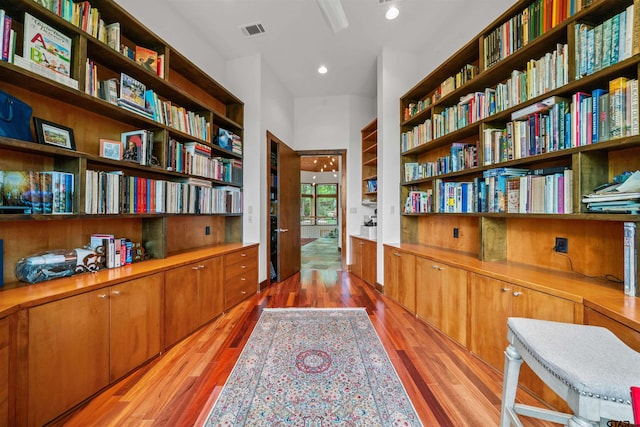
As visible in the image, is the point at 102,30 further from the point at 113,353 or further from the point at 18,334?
the point at 113,353

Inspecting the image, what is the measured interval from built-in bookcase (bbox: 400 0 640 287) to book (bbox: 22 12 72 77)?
3.18 m

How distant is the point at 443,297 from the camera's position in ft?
7.62

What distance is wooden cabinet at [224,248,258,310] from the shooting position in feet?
9.25

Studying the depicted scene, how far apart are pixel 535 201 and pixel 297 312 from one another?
247cm

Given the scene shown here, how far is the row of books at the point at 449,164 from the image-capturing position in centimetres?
242

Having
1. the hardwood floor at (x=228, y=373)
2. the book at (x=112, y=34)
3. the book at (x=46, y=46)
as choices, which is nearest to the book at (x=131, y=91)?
the book at (x=112, y=34)

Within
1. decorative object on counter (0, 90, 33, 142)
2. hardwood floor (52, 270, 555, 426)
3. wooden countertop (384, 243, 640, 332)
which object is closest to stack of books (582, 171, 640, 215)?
wooden countertop (384, 243, 640, 332)

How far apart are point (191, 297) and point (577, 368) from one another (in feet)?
8.42

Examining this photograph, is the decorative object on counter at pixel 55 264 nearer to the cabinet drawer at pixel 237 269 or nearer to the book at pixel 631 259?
the cabinet drawer at pixel 237 269

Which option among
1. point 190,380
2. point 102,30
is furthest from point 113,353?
point 102,30

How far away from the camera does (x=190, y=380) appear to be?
5.59 feet

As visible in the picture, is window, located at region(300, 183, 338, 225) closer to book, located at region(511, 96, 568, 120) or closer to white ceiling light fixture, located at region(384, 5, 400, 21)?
white ceiling light fixture, located at region(384, 5, 400, 21)

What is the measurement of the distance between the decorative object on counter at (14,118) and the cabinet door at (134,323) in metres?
1.05

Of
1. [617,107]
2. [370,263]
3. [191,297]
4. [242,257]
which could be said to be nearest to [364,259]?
[370,263]
